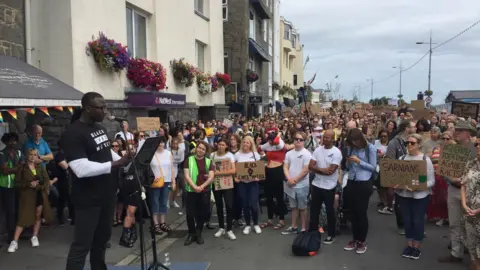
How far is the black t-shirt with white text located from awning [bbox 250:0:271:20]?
92.2 feet

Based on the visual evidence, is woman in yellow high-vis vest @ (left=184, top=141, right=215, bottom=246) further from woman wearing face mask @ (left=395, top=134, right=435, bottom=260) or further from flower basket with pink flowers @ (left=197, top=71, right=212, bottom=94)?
→ flower basket with pink flowers @ (left=197, top=71, right=212, bottom=94)

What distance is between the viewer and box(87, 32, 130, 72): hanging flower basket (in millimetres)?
9953

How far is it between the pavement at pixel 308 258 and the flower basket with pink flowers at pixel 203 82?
394 inches

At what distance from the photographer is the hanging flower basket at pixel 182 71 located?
14823 mm

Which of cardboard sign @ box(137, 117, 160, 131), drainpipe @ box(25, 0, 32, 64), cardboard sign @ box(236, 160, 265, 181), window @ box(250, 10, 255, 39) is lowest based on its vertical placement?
cardboard sign @ box(236, 160, 265, 181)

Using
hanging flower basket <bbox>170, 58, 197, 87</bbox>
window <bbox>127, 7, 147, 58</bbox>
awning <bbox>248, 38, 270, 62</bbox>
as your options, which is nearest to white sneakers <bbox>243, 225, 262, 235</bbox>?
window <bbox>127, 7, 147, 58</bbox>

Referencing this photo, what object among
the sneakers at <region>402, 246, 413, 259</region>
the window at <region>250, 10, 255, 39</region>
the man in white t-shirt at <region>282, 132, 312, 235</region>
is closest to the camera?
the sneakers at <region>402, 246, 413, 259</region>

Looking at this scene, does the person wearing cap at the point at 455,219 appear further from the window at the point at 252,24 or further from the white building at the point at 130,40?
the window at the point at 252,24

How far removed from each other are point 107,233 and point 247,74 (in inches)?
969

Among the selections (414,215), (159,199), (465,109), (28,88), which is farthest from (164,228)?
(465,109)

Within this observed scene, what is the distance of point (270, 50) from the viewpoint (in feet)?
132

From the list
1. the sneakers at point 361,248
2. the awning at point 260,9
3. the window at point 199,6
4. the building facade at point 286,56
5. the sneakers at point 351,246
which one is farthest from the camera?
the building facade at point 286,56

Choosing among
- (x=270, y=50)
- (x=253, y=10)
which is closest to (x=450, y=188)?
(x=253, y=10)

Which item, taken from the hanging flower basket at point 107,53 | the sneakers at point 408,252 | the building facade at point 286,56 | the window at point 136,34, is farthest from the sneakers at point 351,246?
the building facade at point 286,56
